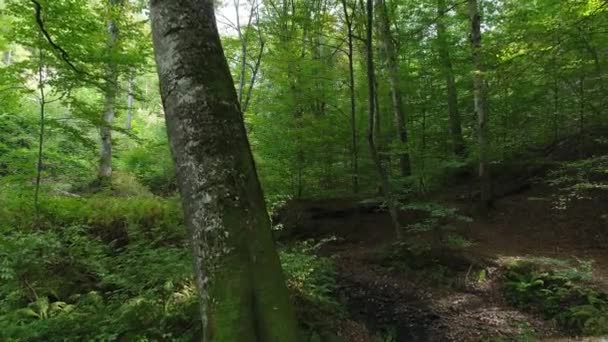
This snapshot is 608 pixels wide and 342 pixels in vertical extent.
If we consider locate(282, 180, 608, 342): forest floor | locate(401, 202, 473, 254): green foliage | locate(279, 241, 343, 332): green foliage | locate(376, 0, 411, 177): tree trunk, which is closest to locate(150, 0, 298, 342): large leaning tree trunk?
locate(279, 241, 343, 332): green foliage

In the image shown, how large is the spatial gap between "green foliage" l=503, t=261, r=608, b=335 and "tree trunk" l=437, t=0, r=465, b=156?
457cm

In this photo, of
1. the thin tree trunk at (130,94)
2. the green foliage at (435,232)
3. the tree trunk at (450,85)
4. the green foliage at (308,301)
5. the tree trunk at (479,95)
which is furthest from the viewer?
the tree trunk at (450,85)

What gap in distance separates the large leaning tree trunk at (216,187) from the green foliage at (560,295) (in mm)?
4986

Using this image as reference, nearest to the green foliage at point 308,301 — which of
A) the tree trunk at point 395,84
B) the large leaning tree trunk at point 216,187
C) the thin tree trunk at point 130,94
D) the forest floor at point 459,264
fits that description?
the forest floor at point 459,264

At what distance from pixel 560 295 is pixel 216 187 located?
20.0 ft

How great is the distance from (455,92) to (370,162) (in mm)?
3687

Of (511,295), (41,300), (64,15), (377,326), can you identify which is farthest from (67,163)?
(511,295)

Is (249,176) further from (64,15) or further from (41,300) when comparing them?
(64,15)

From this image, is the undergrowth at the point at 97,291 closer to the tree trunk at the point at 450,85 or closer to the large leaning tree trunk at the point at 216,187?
the large leaning tree trunk at the point at 216,187

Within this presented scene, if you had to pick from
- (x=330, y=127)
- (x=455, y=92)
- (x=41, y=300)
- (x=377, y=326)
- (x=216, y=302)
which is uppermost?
(x=455, y=92)

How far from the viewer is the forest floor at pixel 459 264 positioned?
225 inches

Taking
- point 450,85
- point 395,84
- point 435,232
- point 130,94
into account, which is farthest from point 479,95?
point 130,94

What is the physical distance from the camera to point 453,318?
19.8 feet

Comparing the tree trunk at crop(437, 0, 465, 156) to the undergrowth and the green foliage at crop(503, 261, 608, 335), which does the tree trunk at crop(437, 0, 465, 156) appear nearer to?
the green foliage at crop(503, 261, 608, 335)
